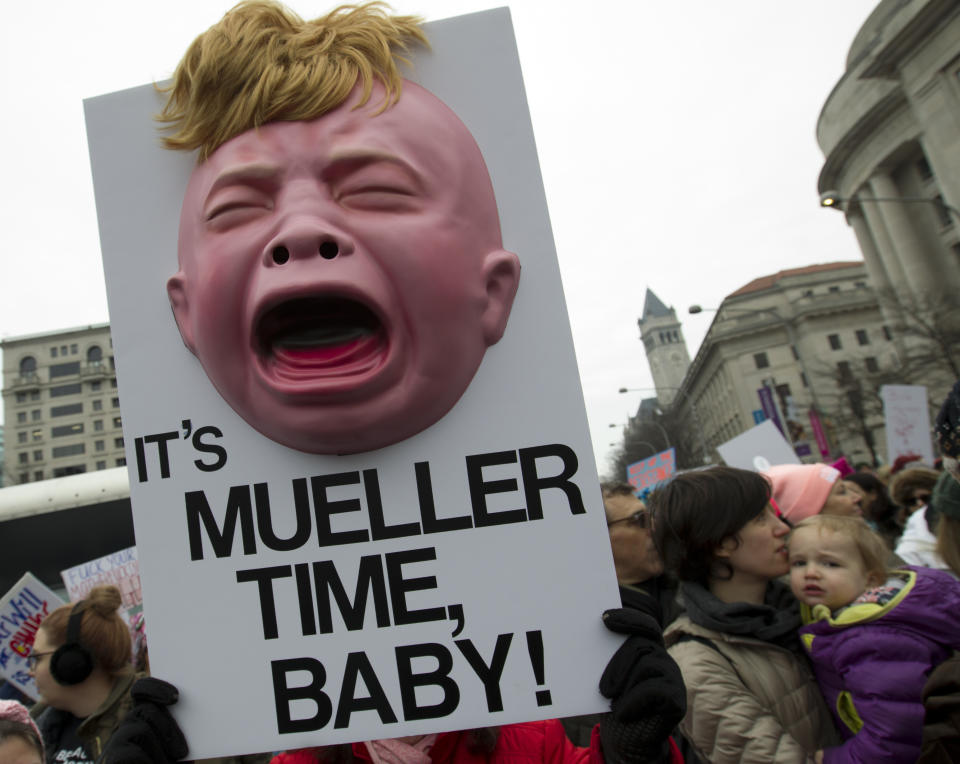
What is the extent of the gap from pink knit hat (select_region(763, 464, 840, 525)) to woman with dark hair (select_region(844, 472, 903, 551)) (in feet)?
8.27

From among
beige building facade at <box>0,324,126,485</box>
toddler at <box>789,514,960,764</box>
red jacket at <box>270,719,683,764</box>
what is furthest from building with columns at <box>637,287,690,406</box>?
red jacket at <box>270,719,683,764</box>

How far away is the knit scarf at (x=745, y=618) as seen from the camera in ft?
7.95

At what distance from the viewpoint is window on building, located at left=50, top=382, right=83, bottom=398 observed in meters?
70.6

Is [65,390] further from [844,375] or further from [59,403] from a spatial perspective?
[844,375]

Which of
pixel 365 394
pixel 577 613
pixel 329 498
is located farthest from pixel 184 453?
pixel 577 613

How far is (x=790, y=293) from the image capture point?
65.8 meters

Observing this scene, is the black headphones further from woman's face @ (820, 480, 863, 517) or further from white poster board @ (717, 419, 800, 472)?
white poster board @ (717, 419, 800, 472)

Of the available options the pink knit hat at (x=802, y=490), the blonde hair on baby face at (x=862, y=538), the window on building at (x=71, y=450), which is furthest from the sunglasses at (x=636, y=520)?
the window on building at (x=71, y=450)

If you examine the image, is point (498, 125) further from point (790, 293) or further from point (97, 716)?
point (790, 293)

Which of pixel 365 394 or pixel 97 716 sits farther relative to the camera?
pixel 97 716

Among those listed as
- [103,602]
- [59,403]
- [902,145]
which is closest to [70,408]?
[59,403]

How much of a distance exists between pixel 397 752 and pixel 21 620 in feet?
16.7

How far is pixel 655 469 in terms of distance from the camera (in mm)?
8594

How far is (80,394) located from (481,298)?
77431mm
